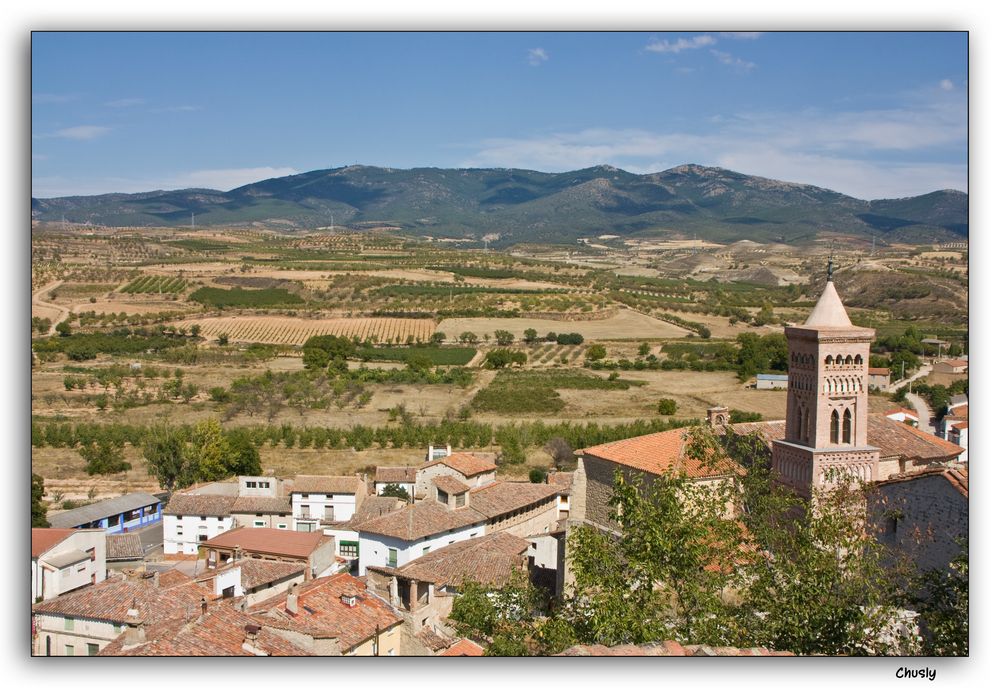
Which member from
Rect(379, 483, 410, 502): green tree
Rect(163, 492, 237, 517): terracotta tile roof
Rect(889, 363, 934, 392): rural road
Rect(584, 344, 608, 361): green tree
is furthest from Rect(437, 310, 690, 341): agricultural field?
Rect(163, 492, 237, 517): terracotta tile roof

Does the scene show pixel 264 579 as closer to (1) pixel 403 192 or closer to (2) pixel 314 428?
(2) pixel 314 428

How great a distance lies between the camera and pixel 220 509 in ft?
68.0

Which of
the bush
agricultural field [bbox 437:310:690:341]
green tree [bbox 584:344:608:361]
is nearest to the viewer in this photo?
the bush

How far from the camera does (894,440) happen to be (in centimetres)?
1395

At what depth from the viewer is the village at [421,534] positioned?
897cm

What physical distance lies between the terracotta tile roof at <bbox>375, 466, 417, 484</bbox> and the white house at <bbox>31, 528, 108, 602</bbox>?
27.7ft

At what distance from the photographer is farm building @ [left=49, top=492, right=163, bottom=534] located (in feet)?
65.3

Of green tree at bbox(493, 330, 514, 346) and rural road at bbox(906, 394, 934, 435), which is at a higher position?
green tree at bbox(493, 330, 514, 346)

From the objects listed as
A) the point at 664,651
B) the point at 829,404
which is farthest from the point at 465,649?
the point at 829,404

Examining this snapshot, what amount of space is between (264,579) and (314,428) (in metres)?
17.5

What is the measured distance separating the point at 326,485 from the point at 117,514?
4.81 metres

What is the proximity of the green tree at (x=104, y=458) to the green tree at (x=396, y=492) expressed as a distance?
8702 mm

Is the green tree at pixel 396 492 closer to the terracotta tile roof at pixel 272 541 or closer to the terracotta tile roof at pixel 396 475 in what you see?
the terracotta tile roof at pixel 396 475

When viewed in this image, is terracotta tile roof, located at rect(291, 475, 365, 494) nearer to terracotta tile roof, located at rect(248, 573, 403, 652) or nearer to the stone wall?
terracotta tile roof, located at rect(248, 573, 403, 652)
